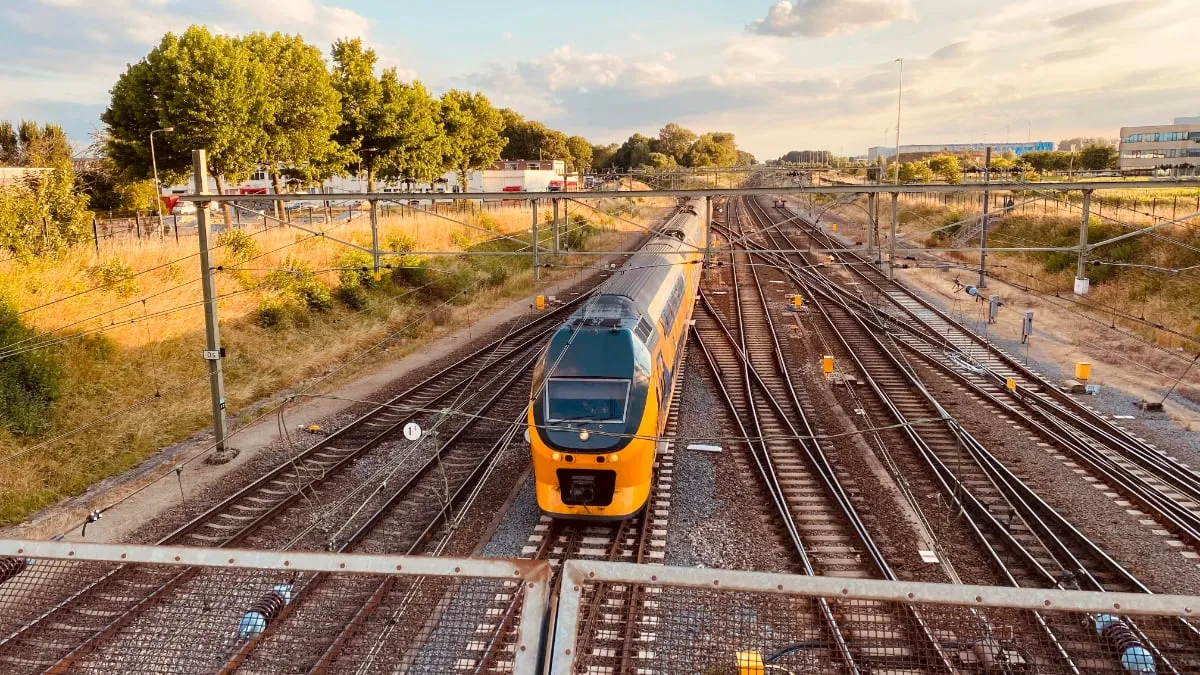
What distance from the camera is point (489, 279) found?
37594mm

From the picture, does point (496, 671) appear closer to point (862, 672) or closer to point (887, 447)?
point (862, 672)

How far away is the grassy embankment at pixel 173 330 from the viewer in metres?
15.8

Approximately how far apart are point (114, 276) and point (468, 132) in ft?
118

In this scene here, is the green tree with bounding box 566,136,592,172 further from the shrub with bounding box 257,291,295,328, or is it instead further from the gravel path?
the gravel path

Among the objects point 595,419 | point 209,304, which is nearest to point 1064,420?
point 595,419

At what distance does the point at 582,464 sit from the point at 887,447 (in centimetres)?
805

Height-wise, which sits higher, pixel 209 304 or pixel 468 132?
pixel 468 132

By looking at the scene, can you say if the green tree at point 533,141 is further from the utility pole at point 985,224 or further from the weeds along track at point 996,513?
the weeds along track at point 996,513

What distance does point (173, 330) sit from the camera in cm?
2200

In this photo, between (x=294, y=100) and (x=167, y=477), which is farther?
(x=294, y=100)

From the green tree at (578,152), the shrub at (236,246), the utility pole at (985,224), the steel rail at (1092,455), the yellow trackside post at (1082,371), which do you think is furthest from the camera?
the green tree at (578,152)

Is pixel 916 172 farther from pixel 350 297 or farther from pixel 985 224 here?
pixel 350 297

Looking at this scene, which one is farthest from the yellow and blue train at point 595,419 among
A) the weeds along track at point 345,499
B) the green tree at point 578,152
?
the green tree at point 578,152

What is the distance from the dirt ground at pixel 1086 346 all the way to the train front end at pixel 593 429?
37.9 feet
